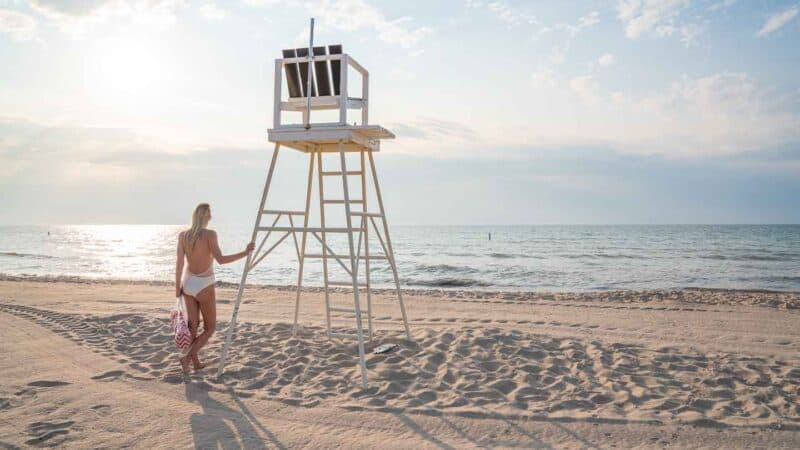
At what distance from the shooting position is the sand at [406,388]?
13.5ft

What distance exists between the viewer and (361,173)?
20.6 ft

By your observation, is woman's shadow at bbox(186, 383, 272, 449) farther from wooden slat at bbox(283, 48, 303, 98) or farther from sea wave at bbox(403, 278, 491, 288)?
sea wave at bbox(403, 278, 491, 288)

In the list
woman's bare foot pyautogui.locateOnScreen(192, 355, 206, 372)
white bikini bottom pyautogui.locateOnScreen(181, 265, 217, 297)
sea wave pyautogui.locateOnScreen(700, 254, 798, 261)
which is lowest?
sea wave pyautogui.locateOnScreen(700, 254, 798, 261)

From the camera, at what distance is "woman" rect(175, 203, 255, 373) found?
543 centimetres

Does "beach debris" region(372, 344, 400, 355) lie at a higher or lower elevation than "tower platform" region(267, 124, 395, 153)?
lower

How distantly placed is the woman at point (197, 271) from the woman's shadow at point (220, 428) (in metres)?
0.90

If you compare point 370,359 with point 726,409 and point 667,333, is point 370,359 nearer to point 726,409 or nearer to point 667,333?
point 726,409

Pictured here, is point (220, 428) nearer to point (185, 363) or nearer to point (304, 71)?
point (185, 363)

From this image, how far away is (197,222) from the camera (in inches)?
214

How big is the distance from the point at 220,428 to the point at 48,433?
130 cm

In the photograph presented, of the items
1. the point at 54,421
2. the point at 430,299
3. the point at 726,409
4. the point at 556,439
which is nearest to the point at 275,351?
the point at 54,421

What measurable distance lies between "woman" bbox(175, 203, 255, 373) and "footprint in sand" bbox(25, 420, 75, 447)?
146 cm

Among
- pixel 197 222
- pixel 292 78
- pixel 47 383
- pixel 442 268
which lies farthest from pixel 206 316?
pixel 442 268

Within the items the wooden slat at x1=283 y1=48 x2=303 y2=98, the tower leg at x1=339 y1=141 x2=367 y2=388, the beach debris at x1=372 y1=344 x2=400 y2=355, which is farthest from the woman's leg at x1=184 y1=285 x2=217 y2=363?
the wooden slat at x1=283 y1=48 x2=303 y2=98
